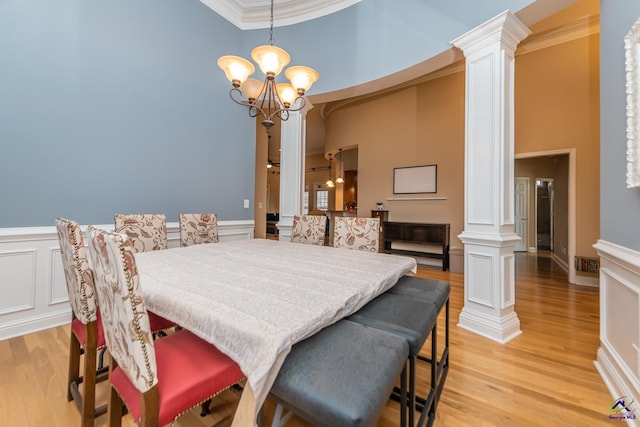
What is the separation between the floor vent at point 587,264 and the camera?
360 centimetres

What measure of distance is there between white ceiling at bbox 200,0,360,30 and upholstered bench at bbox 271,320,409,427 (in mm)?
3889

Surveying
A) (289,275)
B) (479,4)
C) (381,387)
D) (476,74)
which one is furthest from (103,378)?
(479,4)

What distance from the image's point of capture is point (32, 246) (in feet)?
7.27

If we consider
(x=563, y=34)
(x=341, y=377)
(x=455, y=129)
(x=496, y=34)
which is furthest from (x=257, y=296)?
(x=563, y=34)

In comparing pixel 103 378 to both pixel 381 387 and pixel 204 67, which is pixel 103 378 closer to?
pixel 381 387

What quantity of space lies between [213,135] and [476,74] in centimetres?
300

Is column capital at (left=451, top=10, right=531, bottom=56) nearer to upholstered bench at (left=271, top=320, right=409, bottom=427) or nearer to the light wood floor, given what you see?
the light wood floor

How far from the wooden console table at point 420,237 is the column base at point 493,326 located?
7.82 feet

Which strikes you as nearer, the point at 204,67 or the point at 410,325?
the point at 410,325

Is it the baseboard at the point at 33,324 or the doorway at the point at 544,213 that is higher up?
the doorway at the point at 544,213

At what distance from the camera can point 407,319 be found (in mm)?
1214

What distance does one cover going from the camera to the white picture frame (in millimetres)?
1292

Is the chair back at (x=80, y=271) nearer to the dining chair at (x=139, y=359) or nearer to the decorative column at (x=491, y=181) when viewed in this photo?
the dining chair at (x=139, y=359)

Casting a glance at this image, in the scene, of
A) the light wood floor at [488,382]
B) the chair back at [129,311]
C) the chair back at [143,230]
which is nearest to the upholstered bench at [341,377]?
the chair back at [129,311]
